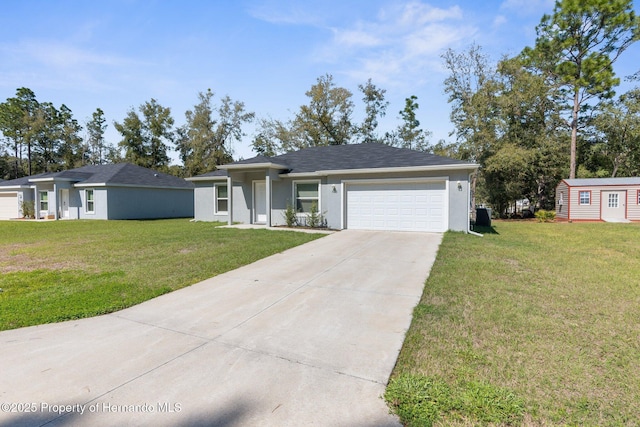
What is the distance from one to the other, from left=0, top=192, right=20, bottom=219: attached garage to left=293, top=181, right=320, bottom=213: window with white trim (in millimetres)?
24564

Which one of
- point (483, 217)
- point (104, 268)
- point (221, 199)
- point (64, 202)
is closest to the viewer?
point (104, 268)

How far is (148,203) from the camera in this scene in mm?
22547

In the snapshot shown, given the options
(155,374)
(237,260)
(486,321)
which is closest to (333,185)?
(237,260)

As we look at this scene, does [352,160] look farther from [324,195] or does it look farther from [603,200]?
[603,200]

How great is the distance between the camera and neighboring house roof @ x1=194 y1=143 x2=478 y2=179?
11.9 meters

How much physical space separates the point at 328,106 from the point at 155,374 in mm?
29465

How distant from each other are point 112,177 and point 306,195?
49.3 ft

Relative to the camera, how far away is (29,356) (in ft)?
9.99

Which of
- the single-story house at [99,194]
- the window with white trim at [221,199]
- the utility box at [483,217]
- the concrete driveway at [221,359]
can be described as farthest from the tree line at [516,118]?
the concrete driveway at [221,359]

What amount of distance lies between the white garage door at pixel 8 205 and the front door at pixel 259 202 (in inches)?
878

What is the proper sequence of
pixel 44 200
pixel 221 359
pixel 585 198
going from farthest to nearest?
pixel 44 200, pixel 585 198, pixel 221 359

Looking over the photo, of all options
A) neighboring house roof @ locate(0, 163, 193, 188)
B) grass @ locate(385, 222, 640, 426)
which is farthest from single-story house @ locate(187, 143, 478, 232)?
neighboring house roof @ locate(0, 163, 193, 188)

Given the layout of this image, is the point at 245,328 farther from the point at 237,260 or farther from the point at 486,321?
the point at 237,260

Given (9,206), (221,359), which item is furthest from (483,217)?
(9,206)
